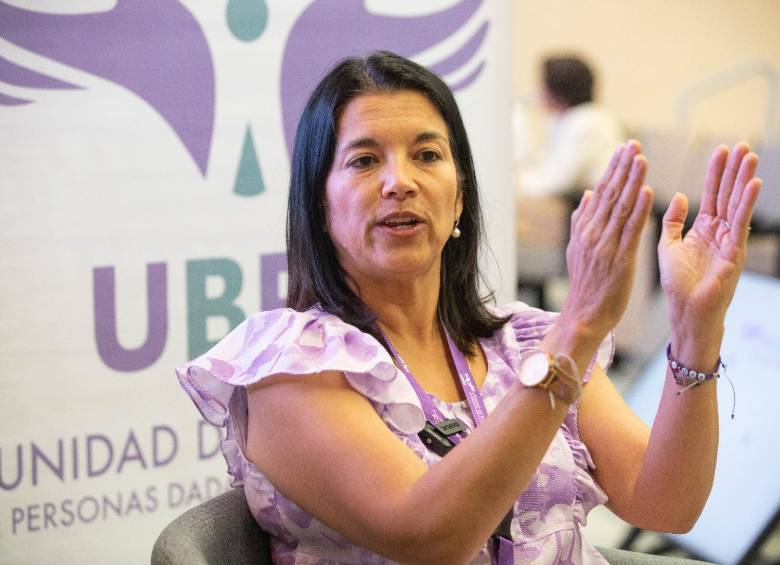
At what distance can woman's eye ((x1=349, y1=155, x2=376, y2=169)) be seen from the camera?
1746 mm

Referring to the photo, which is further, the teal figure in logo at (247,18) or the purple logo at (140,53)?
the teal figure in logo at (247,18)

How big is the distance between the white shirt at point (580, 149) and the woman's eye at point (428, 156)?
4.87 meters

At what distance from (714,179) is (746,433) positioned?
1.64 meters

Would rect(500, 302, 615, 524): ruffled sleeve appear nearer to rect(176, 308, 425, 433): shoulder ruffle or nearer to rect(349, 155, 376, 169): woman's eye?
rect(176, 308, 425, 433): shoulder ruffle

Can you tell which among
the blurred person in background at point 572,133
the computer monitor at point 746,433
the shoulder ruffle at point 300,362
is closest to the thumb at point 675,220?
the shoulder ruffle at point 300,362

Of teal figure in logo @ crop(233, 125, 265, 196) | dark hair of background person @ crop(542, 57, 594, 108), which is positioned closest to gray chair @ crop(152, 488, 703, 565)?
teal figure in logo @ crop(233, 125, 265, 196)

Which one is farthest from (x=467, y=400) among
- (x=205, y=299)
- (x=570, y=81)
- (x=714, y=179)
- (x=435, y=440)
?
(x=570, y=81)

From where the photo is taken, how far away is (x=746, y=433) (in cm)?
306

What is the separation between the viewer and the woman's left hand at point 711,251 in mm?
1556

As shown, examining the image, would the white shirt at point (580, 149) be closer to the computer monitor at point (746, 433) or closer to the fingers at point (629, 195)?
the computer monitor at point (746, 433)

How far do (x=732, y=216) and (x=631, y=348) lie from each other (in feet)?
14.3

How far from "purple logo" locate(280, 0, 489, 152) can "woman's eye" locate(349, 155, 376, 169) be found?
0.79 metres

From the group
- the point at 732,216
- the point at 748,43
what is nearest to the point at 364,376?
the point at 732,216

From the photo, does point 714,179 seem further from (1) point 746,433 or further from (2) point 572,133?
(2) point 572,133
